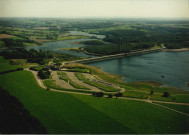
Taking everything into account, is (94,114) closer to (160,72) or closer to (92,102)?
(92,102)

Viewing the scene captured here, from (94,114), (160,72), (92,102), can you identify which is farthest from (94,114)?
(160,72)

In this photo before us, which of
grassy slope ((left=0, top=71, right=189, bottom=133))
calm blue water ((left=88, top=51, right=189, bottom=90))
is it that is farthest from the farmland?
calm blue water ((left=88, top=51, right=189, bottom=90))

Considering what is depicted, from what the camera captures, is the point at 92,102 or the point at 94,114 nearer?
Answer: the point at 94,114

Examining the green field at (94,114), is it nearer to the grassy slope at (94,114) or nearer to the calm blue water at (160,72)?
the grassy slope at (94,114)

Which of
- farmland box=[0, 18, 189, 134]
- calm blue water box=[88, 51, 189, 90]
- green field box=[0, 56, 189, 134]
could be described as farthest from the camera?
calm blue water box=[88, 51, 189, 90]

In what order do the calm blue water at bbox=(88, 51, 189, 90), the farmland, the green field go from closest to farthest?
1. the green field
2. the farmland
3. the calm blue water at bbox=(88, 51, 189, 90)

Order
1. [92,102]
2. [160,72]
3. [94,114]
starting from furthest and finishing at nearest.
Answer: [160,72]
[92,102]
[94,114]

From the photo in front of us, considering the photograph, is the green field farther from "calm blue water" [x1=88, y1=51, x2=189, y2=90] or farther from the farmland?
"calm blue water" [x1=88, y1=51, x2=189, y2=90]

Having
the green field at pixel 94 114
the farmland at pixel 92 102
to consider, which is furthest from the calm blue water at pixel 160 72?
the green field at pixel 94 114

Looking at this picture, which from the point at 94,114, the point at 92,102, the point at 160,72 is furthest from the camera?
the point at 160,72
